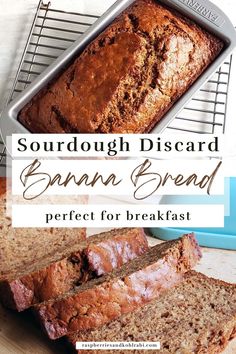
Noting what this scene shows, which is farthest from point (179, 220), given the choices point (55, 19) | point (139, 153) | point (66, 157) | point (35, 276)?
point (55, 19)

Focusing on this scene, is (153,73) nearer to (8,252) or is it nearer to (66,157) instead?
(66,157)

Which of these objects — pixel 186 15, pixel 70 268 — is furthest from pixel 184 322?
pixel 186 15

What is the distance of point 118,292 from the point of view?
2400 mm

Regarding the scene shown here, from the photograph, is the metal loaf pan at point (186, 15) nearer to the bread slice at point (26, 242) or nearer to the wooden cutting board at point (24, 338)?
the bread slice at point (26, 242)

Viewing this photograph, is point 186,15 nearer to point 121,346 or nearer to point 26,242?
point 26,242

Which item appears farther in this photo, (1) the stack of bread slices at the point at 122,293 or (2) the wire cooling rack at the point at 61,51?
(2) the wire cooling rack at the point at 61,51

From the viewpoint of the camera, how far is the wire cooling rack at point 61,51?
11.3 feet

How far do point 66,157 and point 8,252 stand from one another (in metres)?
0.43

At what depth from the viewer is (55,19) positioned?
343cm

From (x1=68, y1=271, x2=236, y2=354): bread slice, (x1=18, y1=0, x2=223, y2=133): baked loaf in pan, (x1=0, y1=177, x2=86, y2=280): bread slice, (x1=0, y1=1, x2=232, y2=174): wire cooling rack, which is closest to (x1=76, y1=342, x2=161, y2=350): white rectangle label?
(x1=68, y1=271, x2=236, y2=354): bread slice

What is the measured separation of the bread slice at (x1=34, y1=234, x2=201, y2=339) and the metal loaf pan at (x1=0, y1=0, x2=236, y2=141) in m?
0.57

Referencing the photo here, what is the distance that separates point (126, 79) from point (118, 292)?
2.90 ft

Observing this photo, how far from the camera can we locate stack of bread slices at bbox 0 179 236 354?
235 centimetres

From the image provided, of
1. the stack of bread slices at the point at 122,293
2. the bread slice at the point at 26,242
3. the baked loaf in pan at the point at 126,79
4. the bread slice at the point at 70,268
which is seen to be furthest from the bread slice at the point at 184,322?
the baked loaf in pan at the point at 126,79
